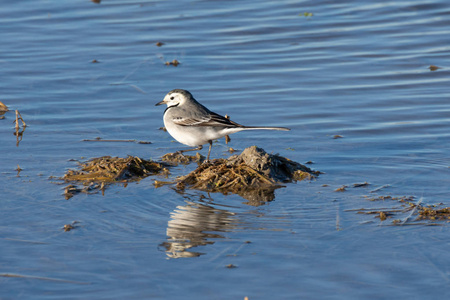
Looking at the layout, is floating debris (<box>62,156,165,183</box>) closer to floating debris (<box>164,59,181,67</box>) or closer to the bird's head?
the bird's head

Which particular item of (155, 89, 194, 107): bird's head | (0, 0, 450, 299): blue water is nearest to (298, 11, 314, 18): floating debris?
(0, 0, 450, 299): blue water

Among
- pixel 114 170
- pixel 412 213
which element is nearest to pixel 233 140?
pixel 114 170

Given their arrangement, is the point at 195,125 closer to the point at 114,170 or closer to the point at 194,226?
the point at 114,170

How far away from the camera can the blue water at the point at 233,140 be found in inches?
231

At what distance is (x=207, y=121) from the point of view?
9.16 meters

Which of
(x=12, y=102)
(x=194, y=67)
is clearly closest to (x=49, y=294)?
(x=12, y=102)

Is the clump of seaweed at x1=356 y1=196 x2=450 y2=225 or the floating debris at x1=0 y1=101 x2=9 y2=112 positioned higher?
the floating debris at x1=0 y1=101 x2=9 y2=112

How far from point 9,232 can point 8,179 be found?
1697 millimetres

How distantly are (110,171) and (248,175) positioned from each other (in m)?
1.59

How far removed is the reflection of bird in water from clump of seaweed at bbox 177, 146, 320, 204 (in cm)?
62

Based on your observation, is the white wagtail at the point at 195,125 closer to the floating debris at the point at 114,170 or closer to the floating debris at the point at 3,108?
the floating debris at the point at 114,170

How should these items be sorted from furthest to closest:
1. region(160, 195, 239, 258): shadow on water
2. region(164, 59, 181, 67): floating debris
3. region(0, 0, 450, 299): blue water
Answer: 1. region(164, 59, 181, 67): floating debris
2. region(160, 195, 239, 258): shadow on water
3. region(0, 0, 450, 299): blue water

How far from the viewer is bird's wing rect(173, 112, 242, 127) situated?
9.01m

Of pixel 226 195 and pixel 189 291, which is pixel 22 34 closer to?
pixel 226 195
